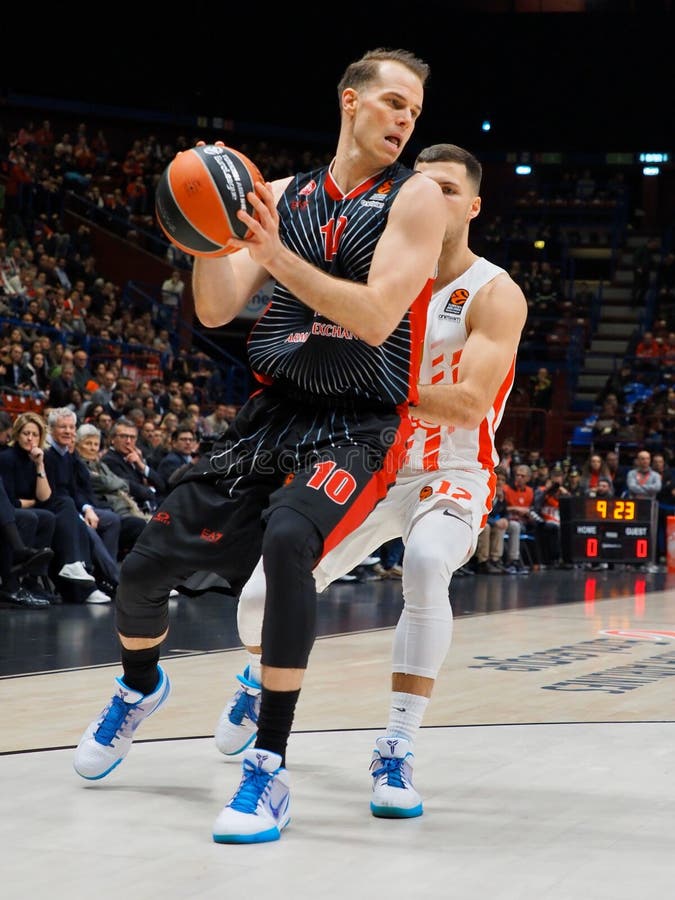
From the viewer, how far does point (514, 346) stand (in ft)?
12.7

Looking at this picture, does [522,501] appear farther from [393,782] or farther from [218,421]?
[393,782]

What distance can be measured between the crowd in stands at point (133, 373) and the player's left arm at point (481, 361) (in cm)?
542

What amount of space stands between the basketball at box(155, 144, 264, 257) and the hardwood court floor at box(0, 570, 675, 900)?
1433 mm

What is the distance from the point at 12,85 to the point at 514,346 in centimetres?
2170

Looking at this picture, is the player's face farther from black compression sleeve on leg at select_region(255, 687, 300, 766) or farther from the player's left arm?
black compression sleeve on leg at select_region(255, 687, 300, 766)

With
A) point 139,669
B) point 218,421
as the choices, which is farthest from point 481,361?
point 218,421

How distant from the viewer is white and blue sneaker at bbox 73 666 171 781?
344 centimetres

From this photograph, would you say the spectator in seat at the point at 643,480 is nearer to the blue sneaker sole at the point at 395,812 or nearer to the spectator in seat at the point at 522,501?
the spectator in seat at the point at 522,501

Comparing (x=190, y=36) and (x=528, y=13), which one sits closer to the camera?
(x=190, y=36)

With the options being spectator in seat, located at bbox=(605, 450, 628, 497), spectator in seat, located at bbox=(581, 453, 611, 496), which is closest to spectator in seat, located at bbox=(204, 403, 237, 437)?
spectator in seat, located at bbox=(581, 453, 611, 496)

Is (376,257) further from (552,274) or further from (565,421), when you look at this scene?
(552,274)

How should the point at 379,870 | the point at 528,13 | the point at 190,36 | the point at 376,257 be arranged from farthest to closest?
1. the point at 528,13
2. the point at 190,36
3. the point at 376,257
4. the point at 379,870

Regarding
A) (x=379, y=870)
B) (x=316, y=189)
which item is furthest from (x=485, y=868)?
(x=316, y=189)

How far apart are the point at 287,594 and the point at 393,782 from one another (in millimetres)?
633
